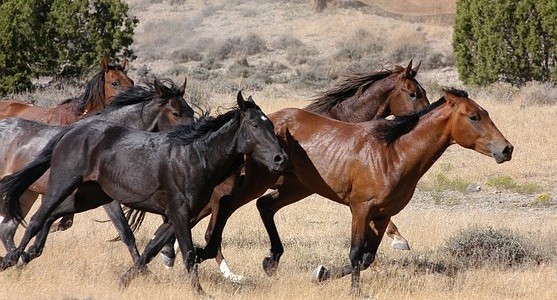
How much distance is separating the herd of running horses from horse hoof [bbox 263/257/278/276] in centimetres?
2

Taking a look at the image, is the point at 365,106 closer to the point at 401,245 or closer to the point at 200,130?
the point at 401,245

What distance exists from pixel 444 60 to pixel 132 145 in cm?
2983

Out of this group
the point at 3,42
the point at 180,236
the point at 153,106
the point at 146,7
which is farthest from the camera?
the point at 146,7

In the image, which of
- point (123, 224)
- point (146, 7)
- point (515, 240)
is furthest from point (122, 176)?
point (146, 7)

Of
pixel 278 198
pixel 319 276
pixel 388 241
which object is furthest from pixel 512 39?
pixel 319 276

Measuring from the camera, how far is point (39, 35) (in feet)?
81.6

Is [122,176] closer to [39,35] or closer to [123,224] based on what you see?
[123,224]

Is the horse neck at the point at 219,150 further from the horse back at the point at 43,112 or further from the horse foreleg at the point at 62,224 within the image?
the horse back at the point at 43,112

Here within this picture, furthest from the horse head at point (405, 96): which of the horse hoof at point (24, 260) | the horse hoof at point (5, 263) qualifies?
the horse hoof at point (5, 263)

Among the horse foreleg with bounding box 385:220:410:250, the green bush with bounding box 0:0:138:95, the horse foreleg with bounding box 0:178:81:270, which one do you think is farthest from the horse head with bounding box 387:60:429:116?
the green bush with bounding box 0:0:138:95

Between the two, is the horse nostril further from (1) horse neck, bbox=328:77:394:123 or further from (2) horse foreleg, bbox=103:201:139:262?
(2) horse foreleg, bbox=103:201:139:262

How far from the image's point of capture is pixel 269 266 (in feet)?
32.6

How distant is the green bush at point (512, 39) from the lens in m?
27.2

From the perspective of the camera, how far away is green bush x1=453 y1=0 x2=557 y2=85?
27.2 metres
